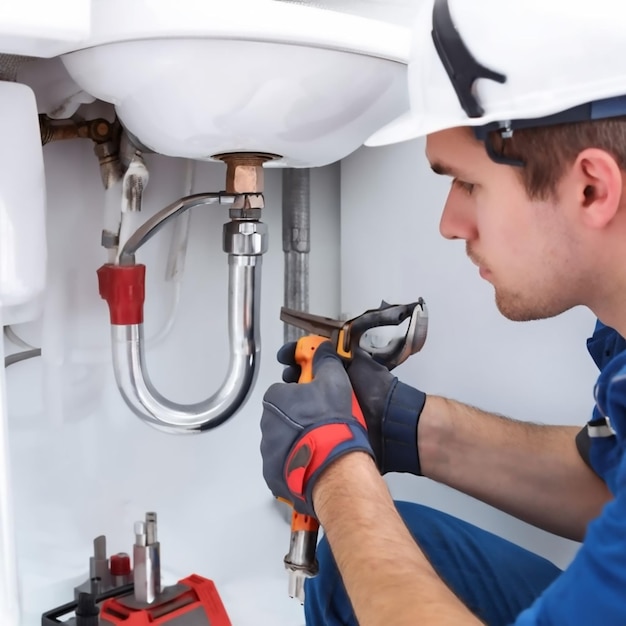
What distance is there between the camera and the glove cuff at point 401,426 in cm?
81

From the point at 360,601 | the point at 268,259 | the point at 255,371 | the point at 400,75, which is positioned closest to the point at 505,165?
the point at 400,75

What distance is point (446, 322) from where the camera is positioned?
0.98 metres

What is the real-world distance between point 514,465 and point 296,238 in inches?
18.1

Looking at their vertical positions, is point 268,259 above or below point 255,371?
above

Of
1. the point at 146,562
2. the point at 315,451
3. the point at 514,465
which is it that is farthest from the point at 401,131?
the point at 146,562

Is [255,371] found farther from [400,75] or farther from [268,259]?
[400,75]

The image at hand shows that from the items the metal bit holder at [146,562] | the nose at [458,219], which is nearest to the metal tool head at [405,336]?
the nose at [458,219]

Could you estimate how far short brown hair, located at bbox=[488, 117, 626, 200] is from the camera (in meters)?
0.53

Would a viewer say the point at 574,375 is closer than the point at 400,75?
No

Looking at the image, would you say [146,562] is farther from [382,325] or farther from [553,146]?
[553,146]

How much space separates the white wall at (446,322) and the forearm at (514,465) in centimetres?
7

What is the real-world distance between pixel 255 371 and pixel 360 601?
1.43 ft

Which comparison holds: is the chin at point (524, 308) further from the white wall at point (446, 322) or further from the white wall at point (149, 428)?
the white wall at point (149, 428)

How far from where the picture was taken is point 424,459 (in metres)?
0.82
